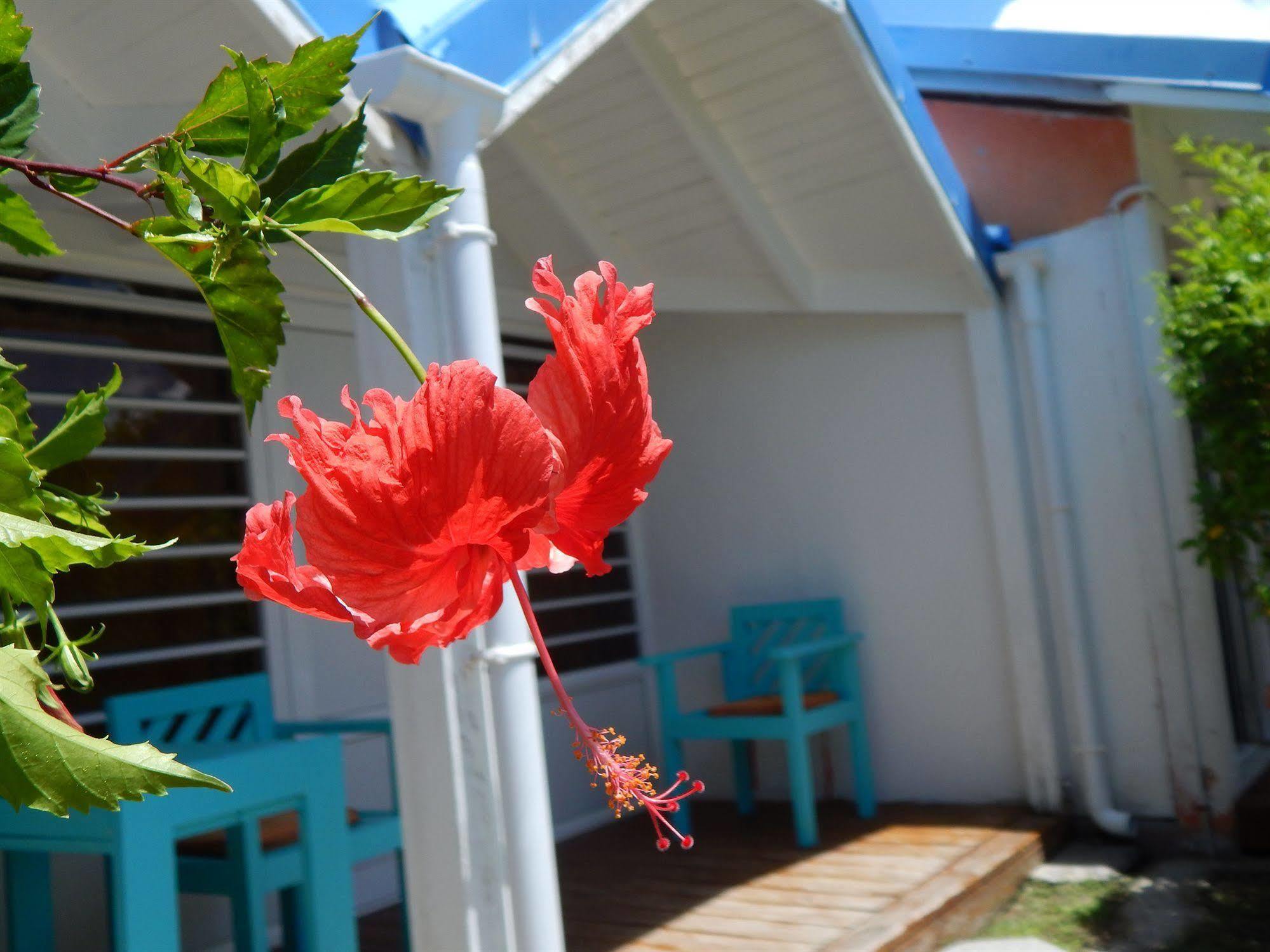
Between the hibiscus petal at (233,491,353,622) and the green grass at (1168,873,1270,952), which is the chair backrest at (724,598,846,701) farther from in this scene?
the hibiscus petal at (233,491,353,622)

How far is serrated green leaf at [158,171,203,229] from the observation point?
1.22 ft

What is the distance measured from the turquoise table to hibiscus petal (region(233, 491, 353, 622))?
2.33 m

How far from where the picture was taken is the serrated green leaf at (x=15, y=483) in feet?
1.08

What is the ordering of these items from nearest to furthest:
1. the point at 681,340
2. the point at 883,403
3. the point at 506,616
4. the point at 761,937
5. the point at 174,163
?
the point at 174,163
the point at 506,616
the point at 761,937
the point at 883,403
the point at 681,340

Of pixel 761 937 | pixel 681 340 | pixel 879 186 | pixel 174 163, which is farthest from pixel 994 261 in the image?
pixel 174 163

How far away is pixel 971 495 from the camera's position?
17.4 ft

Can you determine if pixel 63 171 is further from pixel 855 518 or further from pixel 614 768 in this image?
pixel 855 518

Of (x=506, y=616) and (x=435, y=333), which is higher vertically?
(x=435, y=333)

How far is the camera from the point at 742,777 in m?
5.66

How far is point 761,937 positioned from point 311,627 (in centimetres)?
186

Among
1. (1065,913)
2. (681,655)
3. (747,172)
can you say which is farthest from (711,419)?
(1065,913)

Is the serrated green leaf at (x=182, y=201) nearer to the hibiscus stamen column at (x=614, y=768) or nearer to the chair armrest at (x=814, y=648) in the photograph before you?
the hibiscus stamen column at (x=614, y=768)

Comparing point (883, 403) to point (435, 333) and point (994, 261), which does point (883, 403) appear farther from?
point (435, 333)

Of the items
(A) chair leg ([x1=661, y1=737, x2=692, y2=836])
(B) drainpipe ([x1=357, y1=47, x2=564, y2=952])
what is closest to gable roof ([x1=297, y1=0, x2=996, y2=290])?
(B) drainpipe ([x1=357, y1=47, x2=564, y2=952])
